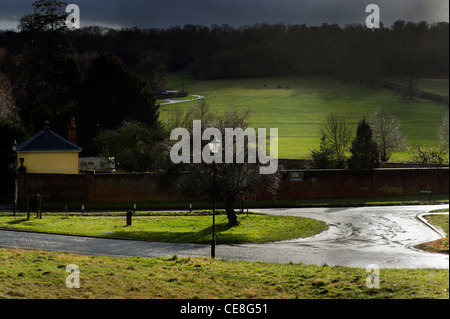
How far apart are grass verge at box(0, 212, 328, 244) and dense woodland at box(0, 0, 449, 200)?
1030 cm

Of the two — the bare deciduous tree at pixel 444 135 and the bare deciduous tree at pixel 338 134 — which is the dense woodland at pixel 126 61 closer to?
the bare deciduous tree at pixel 338 134

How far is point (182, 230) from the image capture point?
28.0 meters

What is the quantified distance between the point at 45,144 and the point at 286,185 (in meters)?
17.1

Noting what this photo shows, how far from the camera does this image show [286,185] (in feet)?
140

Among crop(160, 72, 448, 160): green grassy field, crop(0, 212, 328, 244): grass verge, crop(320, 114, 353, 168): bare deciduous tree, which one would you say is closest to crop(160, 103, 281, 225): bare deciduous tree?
crop(0, 212, 328, 244): grass verge

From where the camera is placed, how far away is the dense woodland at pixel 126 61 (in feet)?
134

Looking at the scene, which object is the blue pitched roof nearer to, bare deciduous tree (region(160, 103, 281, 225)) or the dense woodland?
the dense woodland

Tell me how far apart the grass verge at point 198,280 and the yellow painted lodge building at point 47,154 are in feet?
75.5

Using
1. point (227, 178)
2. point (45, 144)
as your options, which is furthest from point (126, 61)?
point (227, 178)

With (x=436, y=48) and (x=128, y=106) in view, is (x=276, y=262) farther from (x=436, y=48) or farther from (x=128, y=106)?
(x=128, y=106)

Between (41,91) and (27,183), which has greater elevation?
(41,91)

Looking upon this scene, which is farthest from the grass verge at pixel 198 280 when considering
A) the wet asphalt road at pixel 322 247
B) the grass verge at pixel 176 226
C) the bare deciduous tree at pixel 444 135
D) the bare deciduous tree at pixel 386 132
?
the bare deciduous tree at pixel 386 132

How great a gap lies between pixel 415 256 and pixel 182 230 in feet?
36.8

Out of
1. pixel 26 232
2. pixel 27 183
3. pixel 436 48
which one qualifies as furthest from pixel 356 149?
pixel 436 48
